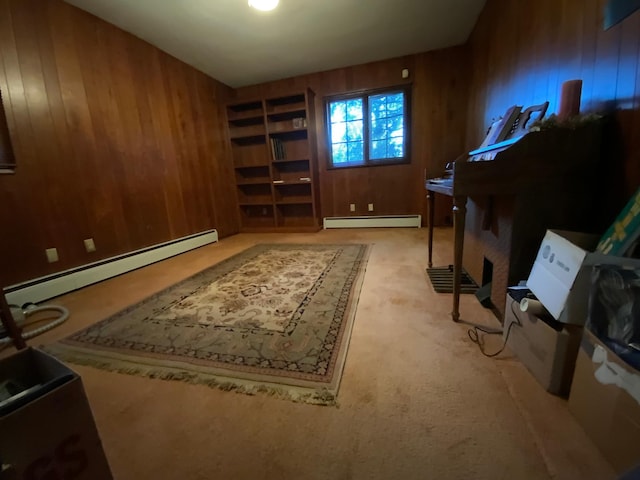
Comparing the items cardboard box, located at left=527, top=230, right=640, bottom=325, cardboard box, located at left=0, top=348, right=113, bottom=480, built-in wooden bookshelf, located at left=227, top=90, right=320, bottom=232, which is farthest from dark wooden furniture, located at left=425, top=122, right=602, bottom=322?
built-in wooden bookshelf, located at left=227, top=90, right=320, bottom=232

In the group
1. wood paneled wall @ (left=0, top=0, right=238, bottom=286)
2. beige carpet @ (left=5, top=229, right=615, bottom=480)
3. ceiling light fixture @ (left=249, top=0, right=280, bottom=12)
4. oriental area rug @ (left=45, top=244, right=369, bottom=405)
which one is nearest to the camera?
beige carpet @ (left=5, top=229, right=615, bottom=480)

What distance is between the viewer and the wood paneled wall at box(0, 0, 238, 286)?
1.98 metres

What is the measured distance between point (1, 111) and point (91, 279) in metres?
1.36

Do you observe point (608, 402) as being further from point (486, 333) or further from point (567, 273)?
point (486, 333)

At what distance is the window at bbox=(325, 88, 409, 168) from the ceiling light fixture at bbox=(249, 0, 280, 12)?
1.78 meters

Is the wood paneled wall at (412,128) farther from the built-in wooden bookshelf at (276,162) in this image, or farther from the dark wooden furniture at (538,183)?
the dark wooden furniture at (538,183)

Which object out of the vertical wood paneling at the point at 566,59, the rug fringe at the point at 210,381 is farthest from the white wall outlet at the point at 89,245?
the vertical wood paneling at the point at 566,59

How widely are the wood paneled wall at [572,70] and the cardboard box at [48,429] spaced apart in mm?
1666

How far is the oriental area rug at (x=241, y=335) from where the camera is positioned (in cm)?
112

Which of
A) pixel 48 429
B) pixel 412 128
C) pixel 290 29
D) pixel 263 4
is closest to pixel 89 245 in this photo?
pixel 48 429

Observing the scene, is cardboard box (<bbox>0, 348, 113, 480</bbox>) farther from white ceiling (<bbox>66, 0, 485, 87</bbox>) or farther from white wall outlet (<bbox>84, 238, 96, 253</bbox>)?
white ceiling (<bbox>66, 0, 485, 87</bbox>)

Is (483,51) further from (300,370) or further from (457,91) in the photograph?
(300,370)

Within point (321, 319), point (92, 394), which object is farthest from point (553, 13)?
point (92, 394)

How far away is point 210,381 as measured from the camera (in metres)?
1.10
